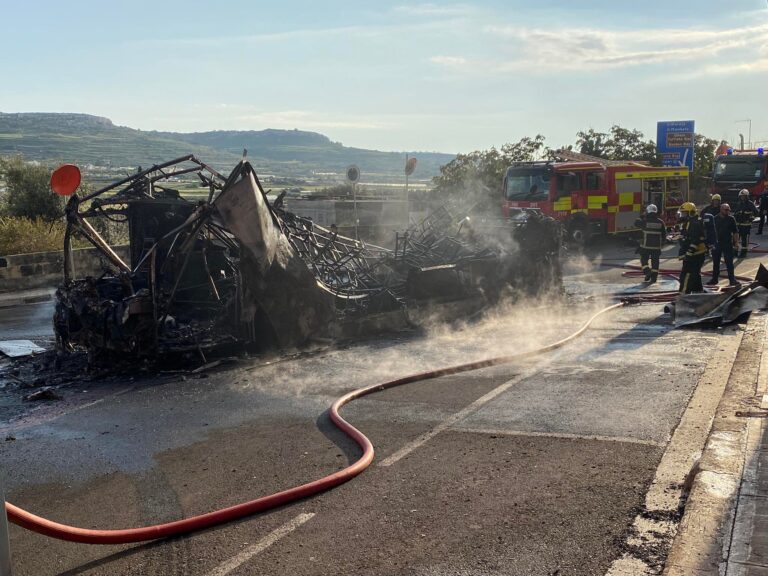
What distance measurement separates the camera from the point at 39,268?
16938 mm

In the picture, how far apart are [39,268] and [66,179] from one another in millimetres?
8326

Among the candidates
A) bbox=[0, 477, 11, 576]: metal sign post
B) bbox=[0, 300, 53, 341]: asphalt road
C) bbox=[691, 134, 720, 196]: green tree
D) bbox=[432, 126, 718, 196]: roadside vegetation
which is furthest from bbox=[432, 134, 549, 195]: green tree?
bbox=[0, 477, 11, 576]: metal sign post

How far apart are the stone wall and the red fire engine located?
71.2 ft

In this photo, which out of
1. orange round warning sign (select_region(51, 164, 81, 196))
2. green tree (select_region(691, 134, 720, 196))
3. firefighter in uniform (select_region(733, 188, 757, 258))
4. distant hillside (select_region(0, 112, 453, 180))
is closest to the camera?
orange round warning sign (select_region(51, 164, 81, 196))

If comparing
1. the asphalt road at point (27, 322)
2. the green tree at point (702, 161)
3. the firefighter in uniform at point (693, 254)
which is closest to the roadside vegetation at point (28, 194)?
the asphalt road at point (27, 322)

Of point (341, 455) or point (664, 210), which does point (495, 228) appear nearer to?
point (341, 455)

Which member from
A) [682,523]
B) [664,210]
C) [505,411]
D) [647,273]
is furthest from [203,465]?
[664,210]

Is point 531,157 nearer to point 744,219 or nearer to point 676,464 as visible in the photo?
point 744,219

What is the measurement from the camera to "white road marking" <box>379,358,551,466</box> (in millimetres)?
5594

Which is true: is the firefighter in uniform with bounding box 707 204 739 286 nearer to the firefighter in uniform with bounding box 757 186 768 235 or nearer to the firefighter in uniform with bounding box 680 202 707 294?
the firefighter in uniform with bounding box 680 202 707 294

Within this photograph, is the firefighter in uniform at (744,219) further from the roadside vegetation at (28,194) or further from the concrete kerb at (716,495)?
the roadside vegetation at (28,194)

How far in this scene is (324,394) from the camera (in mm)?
7602

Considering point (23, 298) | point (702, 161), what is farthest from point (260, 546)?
point (702, 161)

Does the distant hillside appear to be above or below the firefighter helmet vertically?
above
